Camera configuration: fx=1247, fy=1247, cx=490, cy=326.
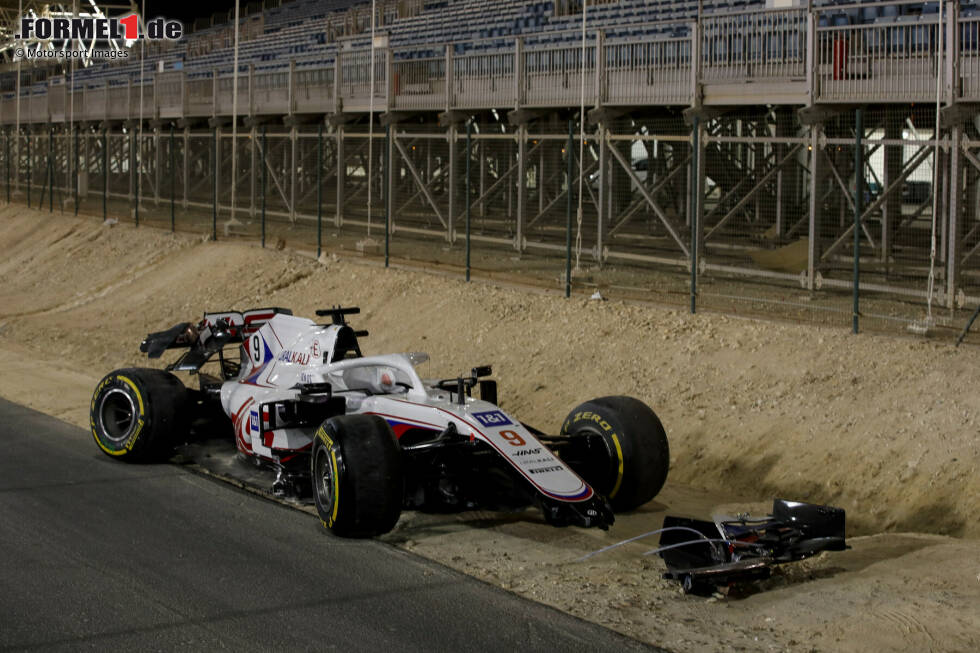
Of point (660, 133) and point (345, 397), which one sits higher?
A: point (660, 133)

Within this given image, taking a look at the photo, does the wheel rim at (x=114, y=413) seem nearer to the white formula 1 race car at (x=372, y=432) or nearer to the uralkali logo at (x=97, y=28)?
the white formula 1 race car at (x=372, y=432)

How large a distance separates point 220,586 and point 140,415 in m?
4.11

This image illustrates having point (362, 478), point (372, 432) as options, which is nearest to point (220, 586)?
point (362, 478)

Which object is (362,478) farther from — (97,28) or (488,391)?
(97,28)

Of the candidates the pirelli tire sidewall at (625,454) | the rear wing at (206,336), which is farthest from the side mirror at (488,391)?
the rear wing at (206,336)

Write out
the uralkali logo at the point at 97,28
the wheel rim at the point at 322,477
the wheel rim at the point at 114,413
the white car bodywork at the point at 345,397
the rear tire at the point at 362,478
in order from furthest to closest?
the uralkali logo at the point at 97,28
the wheel rim at the point at 114,413
the wheel rim at the point at 322,477
the white car bodywork at the point at 345,397
the rear tire at the point at 362,478

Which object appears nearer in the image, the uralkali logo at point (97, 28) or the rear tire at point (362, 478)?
the rear tire at point (362, 478)

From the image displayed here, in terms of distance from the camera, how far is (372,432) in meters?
9.62

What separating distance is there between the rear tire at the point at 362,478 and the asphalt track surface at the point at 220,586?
21cm

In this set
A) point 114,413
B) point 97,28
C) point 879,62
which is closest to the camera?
point 114,413

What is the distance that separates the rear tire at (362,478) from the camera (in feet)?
30.9

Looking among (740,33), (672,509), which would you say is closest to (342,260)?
(740,33)

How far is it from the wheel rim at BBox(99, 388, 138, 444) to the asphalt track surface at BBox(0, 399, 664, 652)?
1178 mm

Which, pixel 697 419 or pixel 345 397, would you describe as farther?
pixel 697 419
